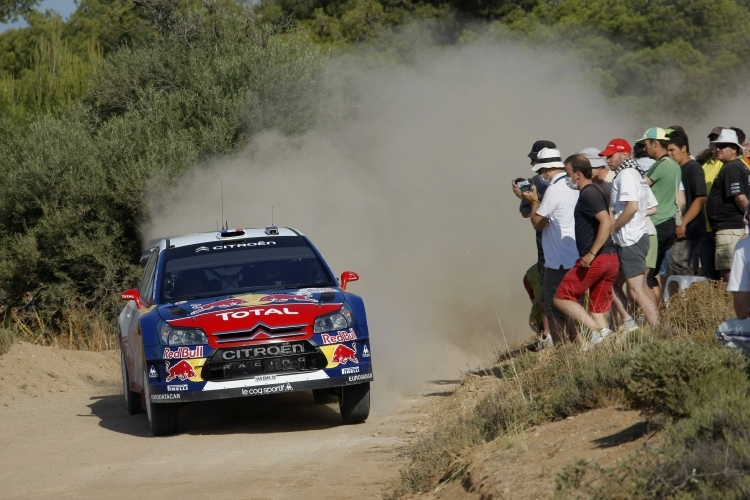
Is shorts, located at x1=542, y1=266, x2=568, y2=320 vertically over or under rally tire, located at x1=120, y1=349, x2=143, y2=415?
over

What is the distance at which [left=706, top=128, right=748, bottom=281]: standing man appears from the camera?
31.4ft

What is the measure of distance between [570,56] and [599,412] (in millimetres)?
23721

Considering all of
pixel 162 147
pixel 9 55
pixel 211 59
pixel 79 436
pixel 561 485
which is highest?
pixel 9 55

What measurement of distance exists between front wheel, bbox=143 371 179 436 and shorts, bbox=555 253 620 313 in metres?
3.49

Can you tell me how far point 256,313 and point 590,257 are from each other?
283 centimetres

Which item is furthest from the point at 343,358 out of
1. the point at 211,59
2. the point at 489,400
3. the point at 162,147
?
the point at 211,59

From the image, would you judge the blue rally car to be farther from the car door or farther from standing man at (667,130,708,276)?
standing man at (667,130,708,276)

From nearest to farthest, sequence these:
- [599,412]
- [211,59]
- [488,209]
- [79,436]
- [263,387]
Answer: [599,412] → [263,387] → [79,436] → [211,59] → [488,209]

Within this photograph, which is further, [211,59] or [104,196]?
[211,59]

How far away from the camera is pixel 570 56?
94.1 ft

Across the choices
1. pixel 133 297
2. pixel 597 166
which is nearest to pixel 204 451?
pixel 133 297

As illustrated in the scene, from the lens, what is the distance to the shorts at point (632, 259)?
8914mm

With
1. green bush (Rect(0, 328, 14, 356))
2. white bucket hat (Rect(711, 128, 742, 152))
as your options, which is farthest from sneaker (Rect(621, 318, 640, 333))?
green bush (Rect(0, 328, 14, 356))

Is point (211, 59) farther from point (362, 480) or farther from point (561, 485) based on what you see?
point (561, 485)
